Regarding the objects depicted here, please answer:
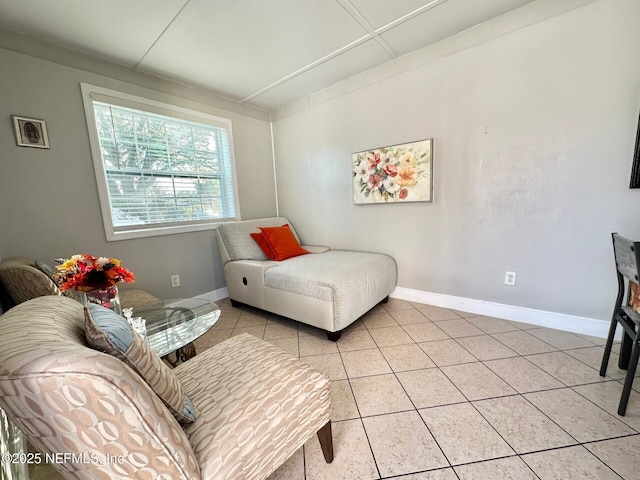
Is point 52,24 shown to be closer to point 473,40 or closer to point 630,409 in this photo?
point 473,40

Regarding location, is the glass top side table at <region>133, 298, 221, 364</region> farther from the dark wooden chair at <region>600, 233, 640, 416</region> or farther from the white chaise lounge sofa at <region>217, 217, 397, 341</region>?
the dark wooden chair at <region>600, 233, 640, 416</region>

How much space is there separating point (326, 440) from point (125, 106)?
2947 mm

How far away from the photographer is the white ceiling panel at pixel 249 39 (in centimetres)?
165

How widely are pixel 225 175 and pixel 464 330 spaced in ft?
9.60

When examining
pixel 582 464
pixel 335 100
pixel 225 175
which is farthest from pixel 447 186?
pixel 225 175

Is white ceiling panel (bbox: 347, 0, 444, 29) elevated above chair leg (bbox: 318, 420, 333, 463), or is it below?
above

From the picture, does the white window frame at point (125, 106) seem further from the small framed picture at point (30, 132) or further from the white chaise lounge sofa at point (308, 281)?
the white chaise lounge sofa at point (308, 281)

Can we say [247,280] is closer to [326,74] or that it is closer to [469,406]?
[469,406]

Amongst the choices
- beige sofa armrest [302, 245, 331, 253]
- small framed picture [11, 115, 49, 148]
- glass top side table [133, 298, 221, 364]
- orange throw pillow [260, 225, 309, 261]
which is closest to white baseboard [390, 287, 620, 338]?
beige sofa armrest [302, 245, 331, 253]

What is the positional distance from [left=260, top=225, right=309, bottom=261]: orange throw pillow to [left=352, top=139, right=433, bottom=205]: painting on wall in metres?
0.86

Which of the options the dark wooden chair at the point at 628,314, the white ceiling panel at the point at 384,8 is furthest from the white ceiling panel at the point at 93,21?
the dark wooden chair at the point at 628,314

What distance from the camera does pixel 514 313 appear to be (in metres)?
2.06

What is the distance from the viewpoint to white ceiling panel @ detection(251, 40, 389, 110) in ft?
7.21

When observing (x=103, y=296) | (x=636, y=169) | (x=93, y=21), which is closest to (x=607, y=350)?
(x=636, y=169)
